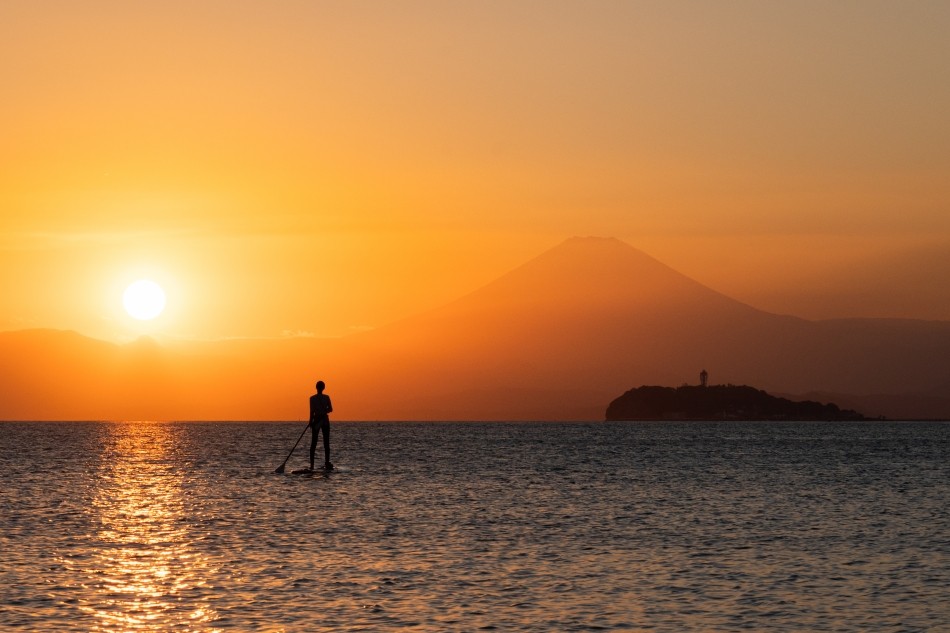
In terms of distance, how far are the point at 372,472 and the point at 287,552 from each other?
39761mm

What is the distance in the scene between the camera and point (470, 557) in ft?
97.0

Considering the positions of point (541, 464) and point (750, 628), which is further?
point (541, 464)

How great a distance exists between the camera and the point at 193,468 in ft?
256

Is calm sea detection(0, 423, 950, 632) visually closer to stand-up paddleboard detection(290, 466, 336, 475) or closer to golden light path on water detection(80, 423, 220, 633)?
golden light path on water detection(80, 423, 220, 633)

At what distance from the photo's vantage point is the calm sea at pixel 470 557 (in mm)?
21891

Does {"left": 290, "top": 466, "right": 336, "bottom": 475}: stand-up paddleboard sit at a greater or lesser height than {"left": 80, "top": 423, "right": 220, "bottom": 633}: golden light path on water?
greater

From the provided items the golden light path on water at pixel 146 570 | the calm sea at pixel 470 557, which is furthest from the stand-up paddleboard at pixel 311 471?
the golden light path on water at pixel 146 570

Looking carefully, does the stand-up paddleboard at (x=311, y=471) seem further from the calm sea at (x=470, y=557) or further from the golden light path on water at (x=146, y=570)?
the golden light path on water at (x=146, y=570)

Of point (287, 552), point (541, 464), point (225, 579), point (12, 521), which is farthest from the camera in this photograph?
point (541, 464)

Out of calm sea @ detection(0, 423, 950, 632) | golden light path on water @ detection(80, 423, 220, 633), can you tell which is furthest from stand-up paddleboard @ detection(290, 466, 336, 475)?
golden light path on water @ detection(80, 423, 220, 633)

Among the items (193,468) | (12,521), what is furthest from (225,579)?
(193,468)

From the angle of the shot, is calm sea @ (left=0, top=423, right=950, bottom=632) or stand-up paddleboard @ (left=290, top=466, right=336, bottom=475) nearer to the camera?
calm sea @ (left=0, top=423, right=950, bottom=632)

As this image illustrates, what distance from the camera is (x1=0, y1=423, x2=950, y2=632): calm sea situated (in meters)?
21.9

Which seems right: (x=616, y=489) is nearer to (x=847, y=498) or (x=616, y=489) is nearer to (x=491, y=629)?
(x=847, y=498)
